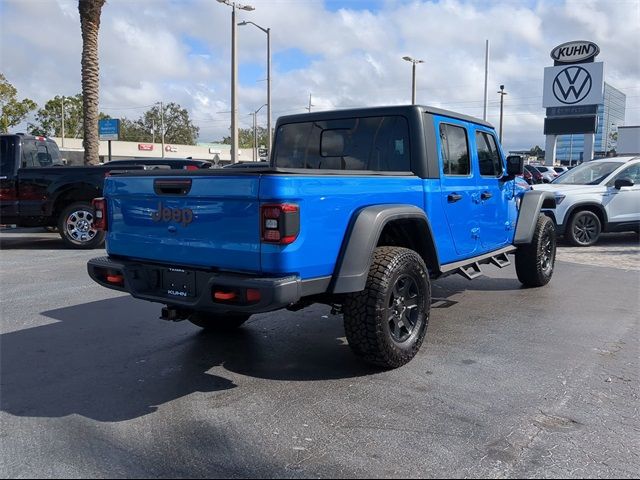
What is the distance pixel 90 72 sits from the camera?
16734 millimetres

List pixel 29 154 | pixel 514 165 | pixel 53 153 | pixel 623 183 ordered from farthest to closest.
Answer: pixel 53 153
pixel 29 154
pixel 623 183
pixel 514 165

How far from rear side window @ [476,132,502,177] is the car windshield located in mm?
6089

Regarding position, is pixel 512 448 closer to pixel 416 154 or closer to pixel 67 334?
pixel 416 154

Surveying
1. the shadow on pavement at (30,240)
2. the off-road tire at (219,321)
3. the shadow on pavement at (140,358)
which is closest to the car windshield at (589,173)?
the shadow on pavement at (140,358)

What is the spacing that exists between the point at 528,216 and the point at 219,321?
3.98 metres

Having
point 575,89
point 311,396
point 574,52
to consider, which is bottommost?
point 311,396

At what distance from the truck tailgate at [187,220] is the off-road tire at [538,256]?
464 centimetres

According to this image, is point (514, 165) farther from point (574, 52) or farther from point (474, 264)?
point (574, 52)

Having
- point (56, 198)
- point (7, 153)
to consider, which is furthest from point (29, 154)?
point (56, 198)

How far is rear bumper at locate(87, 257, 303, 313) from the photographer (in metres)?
3.51

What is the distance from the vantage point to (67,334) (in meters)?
5.40

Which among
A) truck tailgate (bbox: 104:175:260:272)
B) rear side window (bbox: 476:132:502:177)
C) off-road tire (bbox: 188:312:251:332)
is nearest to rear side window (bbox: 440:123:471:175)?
rear side window (bbox: 476:132:502:177)

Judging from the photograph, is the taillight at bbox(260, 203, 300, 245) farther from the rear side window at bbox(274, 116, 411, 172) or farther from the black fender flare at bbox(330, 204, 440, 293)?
the rear side window at bbox(274, 116, 411, 172)

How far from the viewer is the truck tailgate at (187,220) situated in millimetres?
3629
